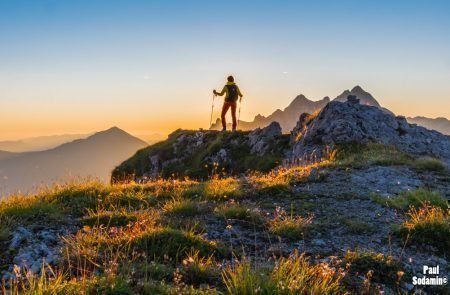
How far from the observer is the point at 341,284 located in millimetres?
6207

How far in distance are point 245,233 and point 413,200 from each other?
5534 mm

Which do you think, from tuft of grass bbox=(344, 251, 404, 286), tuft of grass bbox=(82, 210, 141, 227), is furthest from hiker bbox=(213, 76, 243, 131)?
tuft of grass bbox=(344, 251, 404, 286)

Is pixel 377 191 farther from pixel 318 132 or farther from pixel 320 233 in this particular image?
pixel 318 132

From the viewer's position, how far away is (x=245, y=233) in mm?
8898

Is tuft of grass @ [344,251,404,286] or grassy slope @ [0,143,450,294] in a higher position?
grassy slope @ [0,143,450,294]

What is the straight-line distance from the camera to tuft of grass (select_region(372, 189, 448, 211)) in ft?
36.7

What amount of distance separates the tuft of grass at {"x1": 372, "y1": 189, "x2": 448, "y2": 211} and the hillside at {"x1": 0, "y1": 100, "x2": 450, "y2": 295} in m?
0.04

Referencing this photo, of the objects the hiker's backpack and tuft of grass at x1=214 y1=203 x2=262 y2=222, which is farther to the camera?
the hiker's backpack

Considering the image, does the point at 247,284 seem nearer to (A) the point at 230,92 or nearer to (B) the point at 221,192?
(B) the point at 221,192

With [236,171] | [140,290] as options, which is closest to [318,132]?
[236,171]

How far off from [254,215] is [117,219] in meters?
3.16

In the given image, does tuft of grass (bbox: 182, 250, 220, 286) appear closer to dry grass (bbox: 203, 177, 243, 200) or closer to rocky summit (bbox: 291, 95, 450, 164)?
dry grass (bbox: 203, 177, 243, 200)

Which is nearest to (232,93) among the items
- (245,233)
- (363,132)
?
(363,132)

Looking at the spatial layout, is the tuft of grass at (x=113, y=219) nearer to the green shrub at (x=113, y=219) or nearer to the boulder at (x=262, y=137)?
the green shrub at (x=113, y=219)
